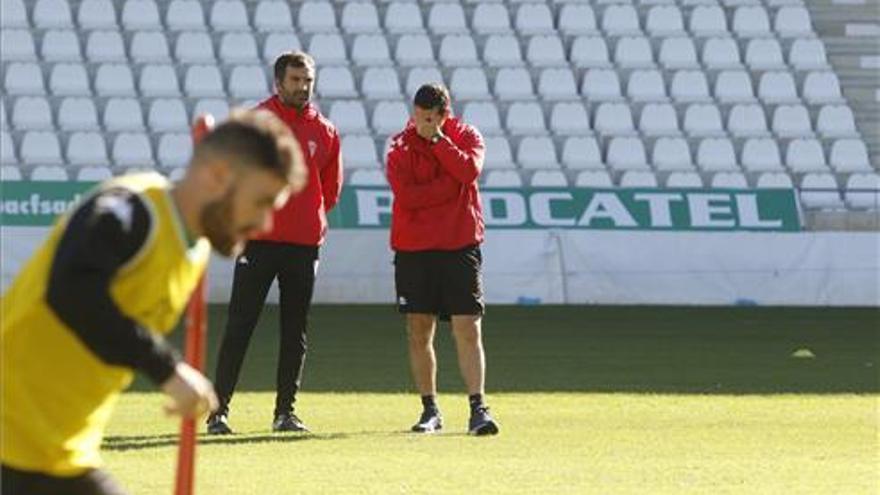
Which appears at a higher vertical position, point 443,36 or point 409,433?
point 443,36

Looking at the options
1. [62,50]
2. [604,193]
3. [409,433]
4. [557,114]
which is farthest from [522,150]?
[409,433]

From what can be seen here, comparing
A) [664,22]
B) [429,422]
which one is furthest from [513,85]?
[429,422]

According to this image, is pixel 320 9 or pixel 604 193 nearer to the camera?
pixel 604 193

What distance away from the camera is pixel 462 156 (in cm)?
1240

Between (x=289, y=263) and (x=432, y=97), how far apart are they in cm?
128

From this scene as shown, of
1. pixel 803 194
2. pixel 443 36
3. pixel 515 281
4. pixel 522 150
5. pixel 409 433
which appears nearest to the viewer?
pixel 409 433

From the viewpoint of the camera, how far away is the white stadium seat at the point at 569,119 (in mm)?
27953

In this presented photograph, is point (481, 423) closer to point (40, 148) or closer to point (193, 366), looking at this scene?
point (193, 366)

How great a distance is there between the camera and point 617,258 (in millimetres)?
23562

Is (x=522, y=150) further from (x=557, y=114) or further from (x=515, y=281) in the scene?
(x=515, y=281)

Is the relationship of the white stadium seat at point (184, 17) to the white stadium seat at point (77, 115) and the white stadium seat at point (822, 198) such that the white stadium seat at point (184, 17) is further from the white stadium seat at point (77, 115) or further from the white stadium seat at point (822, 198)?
the white stadium seat at point (822, 198)

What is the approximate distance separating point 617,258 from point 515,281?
1.13 meters

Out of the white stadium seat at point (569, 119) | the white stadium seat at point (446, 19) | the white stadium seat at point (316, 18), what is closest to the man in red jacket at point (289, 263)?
the white stadium seat at point (569, 119)

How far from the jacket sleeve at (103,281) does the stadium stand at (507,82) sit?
2060 centimetres
